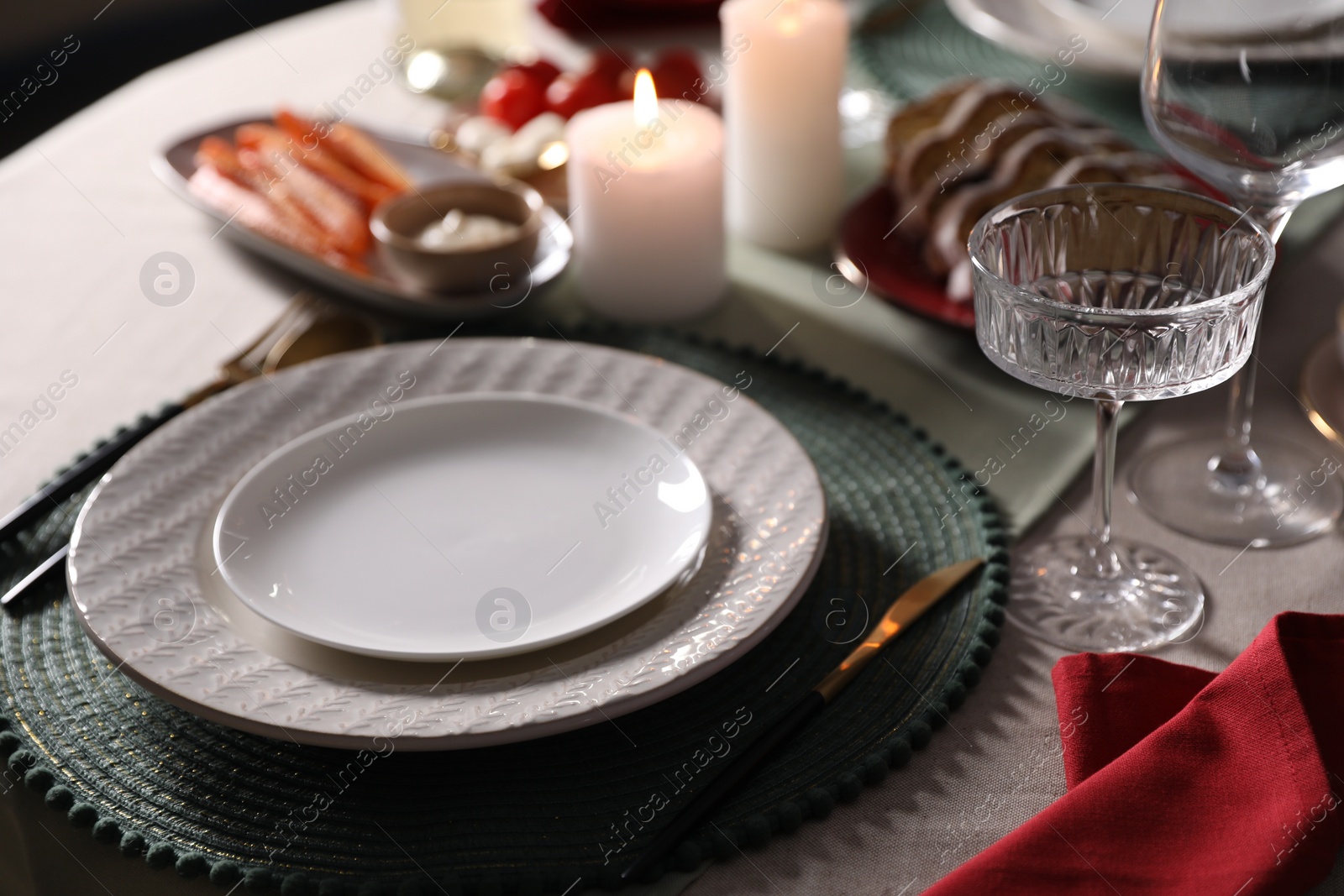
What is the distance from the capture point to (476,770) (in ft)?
1.91

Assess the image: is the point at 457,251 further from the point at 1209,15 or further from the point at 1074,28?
the point at 1074,28

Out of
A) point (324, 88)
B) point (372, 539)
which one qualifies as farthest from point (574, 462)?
point (324, 88)

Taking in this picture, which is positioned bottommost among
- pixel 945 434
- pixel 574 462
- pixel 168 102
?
pixel 945 434

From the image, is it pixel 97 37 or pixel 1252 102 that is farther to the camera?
pixel 97 37

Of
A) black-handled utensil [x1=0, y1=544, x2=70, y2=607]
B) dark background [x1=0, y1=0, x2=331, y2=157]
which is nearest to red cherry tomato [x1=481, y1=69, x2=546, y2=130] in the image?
black-handled utensil [x1=0, y1=544, x2=70, y2=607]

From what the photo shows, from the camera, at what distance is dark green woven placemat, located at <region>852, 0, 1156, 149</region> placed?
1.26 meters

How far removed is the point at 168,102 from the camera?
4.58 feet

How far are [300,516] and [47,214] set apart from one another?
670mm

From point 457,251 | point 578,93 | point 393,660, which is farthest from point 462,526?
point 578,93

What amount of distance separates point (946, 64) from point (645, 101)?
533 mm

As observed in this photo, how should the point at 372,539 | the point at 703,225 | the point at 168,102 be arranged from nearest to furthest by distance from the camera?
1. the point at 372,539
2. the point at 703,225
3. the point at 168,102

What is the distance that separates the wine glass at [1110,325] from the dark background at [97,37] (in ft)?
7.99

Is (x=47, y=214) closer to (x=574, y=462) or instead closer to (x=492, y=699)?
(x=574, y=462)

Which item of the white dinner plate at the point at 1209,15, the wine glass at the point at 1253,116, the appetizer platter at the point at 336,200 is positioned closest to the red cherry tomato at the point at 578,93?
the appetizer platter at the point at 336,200
